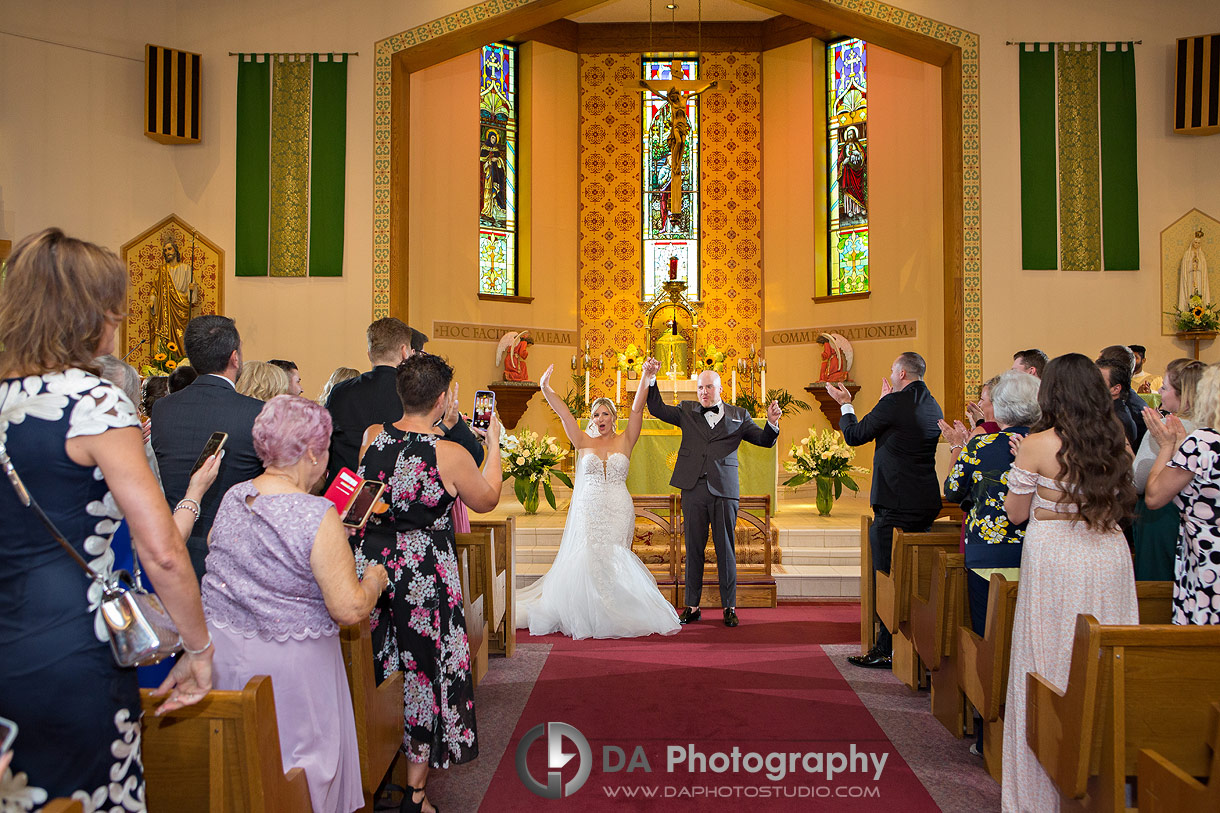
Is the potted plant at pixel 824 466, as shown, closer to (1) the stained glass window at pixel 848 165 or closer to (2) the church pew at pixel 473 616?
(1) the stained glass window at pixel 848 165

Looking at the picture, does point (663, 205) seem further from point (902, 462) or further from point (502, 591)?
point (502, 591)

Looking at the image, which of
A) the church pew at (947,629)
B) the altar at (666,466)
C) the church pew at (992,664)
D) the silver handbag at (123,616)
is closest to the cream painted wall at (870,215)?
the altar at (666,466)

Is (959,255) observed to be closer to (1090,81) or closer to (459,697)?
(1090,81)

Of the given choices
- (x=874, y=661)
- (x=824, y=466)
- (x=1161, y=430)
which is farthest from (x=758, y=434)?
(x=1161, y=430)

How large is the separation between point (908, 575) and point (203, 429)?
331cm

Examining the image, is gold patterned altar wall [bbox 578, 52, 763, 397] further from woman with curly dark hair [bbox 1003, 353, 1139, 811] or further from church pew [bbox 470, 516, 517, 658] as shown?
woman with curly dark hair [bbox 1003, 353, 1139, 811]

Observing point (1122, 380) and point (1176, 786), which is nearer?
point (1176, 786)

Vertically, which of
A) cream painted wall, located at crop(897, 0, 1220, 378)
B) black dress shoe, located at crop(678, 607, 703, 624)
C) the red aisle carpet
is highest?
cream painted wall, located at crop(897, 0, 1220, 378)

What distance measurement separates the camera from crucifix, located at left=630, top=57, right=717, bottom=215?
10.5 m

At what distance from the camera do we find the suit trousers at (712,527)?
6.03 metres

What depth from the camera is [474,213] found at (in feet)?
38.9

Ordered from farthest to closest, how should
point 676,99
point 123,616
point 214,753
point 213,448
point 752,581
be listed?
1. point 676,99
2. point 752,581
3. point 213,448
4. point 214,753
5. point 123,616

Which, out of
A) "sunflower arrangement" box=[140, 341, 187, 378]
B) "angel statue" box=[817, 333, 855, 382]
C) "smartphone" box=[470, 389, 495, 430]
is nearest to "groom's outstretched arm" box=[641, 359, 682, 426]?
"smartphone" box=[470, 389, 495, 430]

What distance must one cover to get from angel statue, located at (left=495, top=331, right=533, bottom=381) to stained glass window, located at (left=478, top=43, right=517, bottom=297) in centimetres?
87
